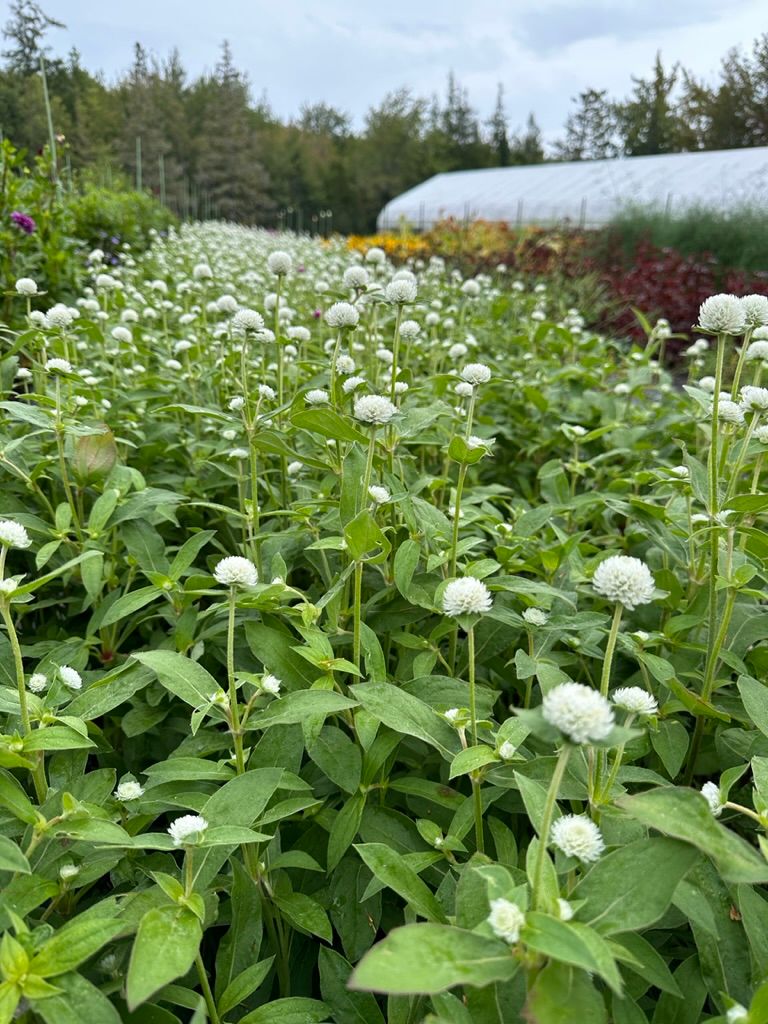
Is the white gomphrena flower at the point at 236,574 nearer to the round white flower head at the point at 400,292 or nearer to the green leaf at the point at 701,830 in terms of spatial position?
the green leaf at the point at 701,830

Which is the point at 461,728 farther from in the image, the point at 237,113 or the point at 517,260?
the point at 237,113

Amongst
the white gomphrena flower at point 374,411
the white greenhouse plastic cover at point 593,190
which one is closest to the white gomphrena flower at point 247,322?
the white gomphrena flower at point 374,411

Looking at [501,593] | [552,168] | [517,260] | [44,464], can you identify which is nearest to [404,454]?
[501,593]

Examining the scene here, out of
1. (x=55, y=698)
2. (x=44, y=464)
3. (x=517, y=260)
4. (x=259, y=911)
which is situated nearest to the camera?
(x=259, y=911)

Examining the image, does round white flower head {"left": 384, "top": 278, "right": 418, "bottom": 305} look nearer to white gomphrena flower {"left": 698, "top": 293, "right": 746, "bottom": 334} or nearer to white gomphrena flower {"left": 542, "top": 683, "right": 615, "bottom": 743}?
white gomphrena flower {"left": 698, "top": 293, "right": 746, "bottom": 334}

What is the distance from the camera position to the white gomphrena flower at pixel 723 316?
51.0 inches

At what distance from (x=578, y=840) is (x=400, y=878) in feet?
0.85

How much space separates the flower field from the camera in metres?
0.81

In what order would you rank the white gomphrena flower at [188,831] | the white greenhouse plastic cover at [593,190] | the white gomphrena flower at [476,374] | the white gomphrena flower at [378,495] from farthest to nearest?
the white greenhouse plastic cover at [593,190], the white gomphrena flower at [476,374], the white gomphrena flower at [378,495], the white gomphrena flower at [188,831]

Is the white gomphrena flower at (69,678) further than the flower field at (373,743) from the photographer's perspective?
Yes

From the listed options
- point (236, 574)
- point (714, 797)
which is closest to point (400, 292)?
point (236, 574)

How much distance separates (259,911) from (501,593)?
31.2 inches

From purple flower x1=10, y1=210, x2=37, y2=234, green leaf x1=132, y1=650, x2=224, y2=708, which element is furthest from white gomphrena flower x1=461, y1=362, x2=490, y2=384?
purple flower x1=10, y1=210, x2=37, y2=234

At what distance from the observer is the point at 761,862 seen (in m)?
0.79
